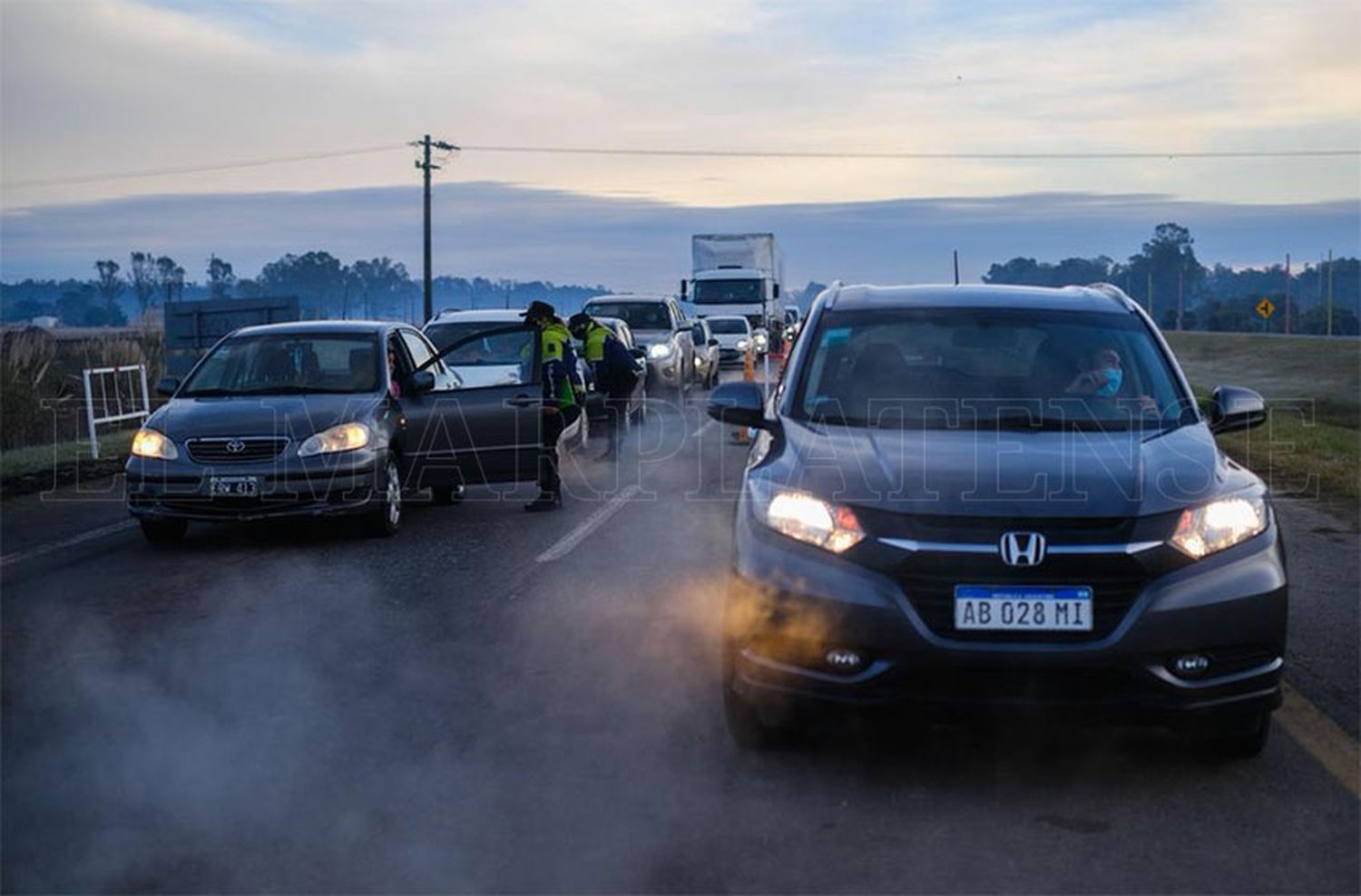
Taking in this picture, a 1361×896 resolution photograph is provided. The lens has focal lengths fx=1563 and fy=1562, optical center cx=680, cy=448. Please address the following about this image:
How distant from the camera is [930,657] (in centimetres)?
505

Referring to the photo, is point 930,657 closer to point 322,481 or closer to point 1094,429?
point 1094,429

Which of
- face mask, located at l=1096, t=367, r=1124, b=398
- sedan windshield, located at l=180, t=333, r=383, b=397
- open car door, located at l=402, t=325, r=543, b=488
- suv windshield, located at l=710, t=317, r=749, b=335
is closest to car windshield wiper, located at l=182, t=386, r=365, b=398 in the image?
sedan windshield, located at l=180, t=333, r=383, b=397

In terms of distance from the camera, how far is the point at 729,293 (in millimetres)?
48156

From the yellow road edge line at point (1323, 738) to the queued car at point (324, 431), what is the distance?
701 centimetres

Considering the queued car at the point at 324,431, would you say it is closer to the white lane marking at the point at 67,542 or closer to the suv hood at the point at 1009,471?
the white lane marking at the point at 67,542

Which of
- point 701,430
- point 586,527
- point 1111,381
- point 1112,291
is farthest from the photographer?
point 701,430

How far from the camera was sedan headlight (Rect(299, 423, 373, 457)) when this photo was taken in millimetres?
11320

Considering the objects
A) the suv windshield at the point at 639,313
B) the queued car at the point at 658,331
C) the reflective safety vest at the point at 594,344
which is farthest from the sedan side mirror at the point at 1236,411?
the suv windshield at the point at 639,313

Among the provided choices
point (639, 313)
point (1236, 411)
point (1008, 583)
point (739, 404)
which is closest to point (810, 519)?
point (1008, 583)

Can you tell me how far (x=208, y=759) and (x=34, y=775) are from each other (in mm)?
585

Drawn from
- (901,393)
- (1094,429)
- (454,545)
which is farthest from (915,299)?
(454,545)

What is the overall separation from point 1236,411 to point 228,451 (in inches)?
280

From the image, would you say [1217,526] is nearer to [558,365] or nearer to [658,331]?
[558,365]

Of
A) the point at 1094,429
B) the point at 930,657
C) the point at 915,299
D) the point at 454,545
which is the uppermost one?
the point at 915,299
